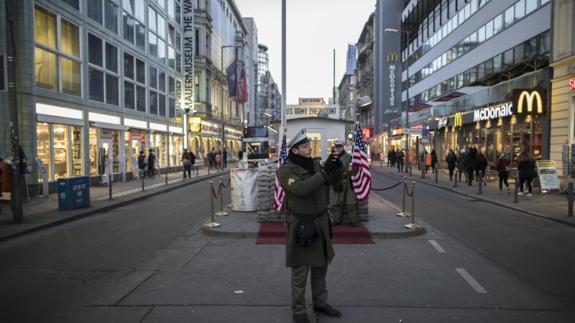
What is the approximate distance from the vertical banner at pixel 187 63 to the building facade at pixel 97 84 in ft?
0.59

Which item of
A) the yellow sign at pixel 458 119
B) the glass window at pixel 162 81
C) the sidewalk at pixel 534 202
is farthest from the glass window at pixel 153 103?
the yellow sign at pixel 458 119

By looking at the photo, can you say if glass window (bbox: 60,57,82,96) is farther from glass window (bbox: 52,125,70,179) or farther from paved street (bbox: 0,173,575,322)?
paved street (bbox: 0,173,575,322)

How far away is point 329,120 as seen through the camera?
2095cm

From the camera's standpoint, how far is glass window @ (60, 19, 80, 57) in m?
19.8

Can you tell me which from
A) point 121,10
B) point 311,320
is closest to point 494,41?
point 121,10

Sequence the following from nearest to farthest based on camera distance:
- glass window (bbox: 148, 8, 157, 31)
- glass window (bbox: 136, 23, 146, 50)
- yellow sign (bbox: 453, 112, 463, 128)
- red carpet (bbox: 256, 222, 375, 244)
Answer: red carpet (bbox: 256, 222, 375, 244), glass window (bbox: 136, 23, 146, 50), yellow sign (bbox: 453, 112, 463, 128), glass window (bbox: 148, 8, 157, 31)

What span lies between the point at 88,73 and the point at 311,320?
68.1 feet

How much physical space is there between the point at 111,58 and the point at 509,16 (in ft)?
75.1

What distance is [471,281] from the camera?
249 inches

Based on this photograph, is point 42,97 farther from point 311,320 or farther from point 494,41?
point 494,41

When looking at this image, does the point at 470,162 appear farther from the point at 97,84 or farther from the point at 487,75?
the point at 97,84

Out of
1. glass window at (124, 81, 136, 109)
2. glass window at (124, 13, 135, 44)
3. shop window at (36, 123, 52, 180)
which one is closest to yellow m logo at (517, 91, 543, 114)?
shop window at (36, 123, 52, 180)

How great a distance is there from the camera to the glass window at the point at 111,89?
2452 cm

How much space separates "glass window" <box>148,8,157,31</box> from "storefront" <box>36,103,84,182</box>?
13.0m
